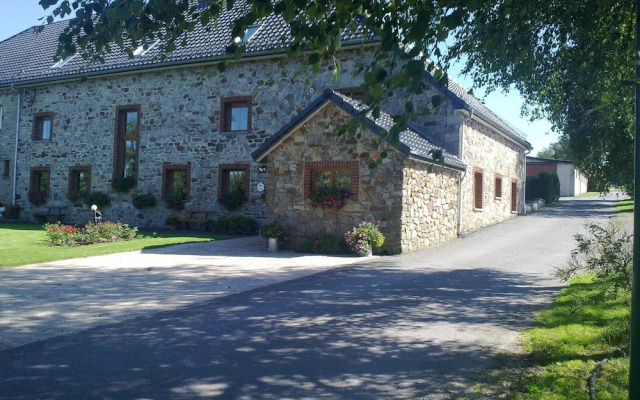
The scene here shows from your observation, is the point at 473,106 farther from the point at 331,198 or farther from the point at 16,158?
Answer: the point at 16,158

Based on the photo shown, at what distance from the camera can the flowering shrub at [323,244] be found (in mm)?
12930

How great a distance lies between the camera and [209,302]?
7.51 metres


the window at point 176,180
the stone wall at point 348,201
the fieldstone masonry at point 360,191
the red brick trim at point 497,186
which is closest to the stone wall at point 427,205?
the fieldstone masonry at point 360,191

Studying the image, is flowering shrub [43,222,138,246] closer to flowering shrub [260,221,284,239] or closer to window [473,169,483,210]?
flowering shrub [260,221,284,239]

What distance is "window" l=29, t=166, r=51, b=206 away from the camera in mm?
22859

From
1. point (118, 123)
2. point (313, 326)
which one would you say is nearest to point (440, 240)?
point (313, 326)

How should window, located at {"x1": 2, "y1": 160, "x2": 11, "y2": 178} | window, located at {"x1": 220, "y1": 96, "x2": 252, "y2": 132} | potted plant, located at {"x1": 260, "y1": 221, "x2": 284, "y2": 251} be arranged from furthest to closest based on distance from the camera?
window, located at {"x1": 2, "y1": 160, "x2": 11, "y2": 178}, window, located at {"x1": 220, "y1": 96, "x2": 252, "y2": 132}, potted plant, located at {"x1": 260, "y1": 221, "x2": 284, "y2": 251}

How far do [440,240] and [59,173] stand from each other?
54.2 feet

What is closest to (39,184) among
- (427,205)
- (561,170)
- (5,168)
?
(5,168)

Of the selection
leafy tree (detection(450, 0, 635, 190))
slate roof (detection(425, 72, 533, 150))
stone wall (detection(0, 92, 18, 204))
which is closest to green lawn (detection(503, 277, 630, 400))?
leafy tree (detection(450, 0, 635, 190))

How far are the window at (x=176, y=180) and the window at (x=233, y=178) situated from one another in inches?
56.7

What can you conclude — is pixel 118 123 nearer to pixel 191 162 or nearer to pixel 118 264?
pixel 191 162

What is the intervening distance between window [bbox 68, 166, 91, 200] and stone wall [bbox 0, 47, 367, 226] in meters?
0.25

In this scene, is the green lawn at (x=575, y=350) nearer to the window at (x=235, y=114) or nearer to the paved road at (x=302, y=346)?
the paved road at (x=302, y=346)
